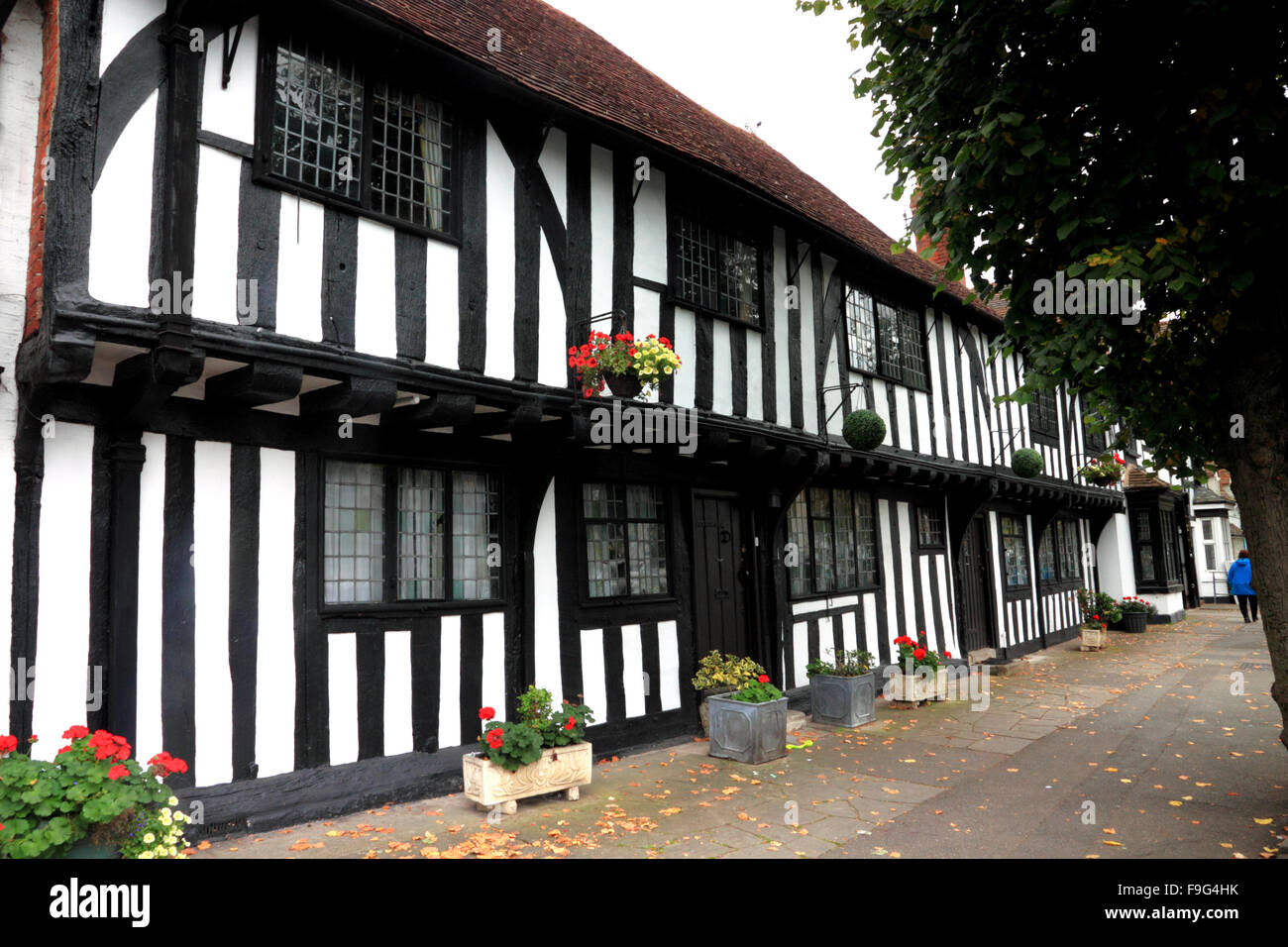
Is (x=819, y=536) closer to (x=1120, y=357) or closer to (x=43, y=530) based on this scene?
(x=1120, y=357)

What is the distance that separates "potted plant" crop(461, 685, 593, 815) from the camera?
5898mm

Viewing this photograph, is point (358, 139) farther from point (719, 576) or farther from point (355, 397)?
point (719, 576)

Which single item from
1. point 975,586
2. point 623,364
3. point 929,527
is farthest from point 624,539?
point 975,586

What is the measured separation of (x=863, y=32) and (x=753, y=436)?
3953 mm

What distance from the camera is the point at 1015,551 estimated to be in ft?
53.8

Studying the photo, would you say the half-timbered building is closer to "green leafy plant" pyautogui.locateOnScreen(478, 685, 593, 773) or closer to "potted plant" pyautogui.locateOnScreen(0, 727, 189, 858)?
"green leafy plant" pyautogui.locateOnScreen(478, 685, 593, 773)

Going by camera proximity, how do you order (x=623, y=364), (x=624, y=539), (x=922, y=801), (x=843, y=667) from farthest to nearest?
(x=843, y=667) < (x=624, y=539) < (x=623, y=364) < (x=922, y=801)

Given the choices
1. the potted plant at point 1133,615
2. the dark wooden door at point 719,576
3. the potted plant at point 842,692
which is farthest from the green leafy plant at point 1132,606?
the dark wooden door at point 719,576

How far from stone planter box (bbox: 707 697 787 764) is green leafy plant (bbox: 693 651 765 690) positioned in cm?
57

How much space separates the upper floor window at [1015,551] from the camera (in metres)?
15.9

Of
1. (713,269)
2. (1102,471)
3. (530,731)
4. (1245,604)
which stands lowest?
(1245,604)

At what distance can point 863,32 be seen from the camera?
20.9ft

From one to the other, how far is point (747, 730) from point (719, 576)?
211 cm
